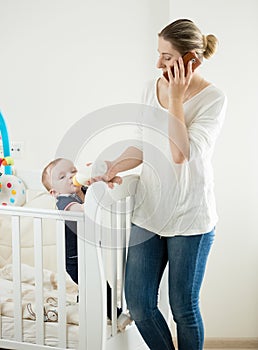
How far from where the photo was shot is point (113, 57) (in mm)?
2994

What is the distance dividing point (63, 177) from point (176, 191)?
1.42 ft

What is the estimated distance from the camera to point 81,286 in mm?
2088

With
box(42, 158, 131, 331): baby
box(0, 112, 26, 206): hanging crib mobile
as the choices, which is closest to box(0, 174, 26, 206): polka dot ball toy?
box(0, 112, 26, 206): hanging crib mobile

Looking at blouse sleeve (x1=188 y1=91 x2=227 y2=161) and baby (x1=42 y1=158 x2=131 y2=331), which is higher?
blouse sleeve (x1=188 y1=91 x2=227 y2=161)

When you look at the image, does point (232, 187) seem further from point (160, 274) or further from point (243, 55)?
point (160, 274)

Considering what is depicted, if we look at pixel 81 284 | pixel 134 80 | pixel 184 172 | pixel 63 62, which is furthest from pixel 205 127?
pixel 63 62

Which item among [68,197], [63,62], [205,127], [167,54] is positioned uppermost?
[63,62]

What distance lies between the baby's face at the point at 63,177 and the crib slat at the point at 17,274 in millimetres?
187

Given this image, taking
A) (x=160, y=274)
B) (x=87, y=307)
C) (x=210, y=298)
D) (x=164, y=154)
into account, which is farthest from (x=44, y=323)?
(x=210, y=298)

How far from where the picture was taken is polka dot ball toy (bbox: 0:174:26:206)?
257 centimetres

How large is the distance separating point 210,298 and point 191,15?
117 centimetres

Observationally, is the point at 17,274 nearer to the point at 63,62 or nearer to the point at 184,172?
the point at 184,172

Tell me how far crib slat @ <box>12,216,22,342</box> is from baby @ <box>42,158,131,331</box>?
15 centimetres

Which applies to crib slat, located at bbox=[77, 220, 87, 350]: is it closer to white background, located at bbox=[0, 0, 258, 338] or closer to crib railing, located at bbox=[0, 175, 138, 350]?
crib railing, located at bbox=[0, 175, 138, 350]
